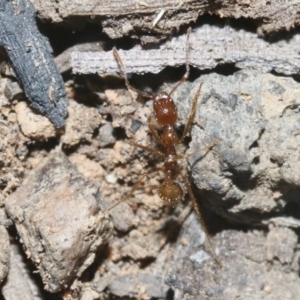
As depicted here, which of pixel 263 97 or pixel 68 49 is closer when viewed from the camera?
pixel 263 97

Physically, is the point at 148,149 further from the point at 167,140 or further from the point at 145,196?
the point at 145,196

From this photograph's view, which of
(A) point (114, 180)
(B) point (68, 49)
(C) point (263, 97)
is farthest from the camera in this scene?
(A) point (114, 180)

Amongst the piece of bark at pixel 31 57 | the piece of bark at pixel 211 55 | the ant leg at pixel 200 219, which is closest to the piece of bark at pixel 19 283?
the piece of bark at pixel 31 57

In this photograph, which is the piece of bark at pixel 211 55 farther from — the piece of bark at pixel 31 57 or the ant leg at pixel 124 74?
the piece of bark at pixel 31 57

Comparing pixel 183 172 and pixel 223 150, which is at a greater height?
pixel 223 150

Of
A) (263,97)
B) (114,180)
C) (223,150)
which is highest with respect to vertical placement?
(263,97)

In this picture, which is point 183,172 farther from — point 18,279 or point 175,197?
point 18,279

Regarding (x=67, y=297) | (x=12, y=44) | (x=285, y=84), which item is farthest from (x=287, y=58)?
(x=67, y=297)

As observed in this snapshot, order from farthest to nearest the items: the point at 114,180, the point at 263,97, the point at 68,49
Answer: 1. the point at 114,180
2. the point at 68,49
3. the point at 263,97
